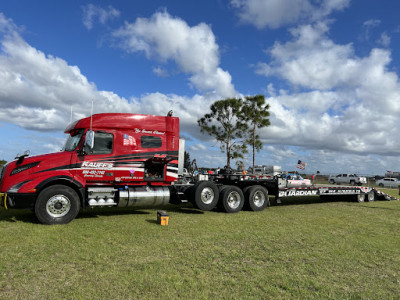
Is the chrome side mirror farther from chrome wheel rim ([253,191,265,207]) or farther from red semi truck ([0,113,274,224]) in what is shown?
chrome wheel rim ([253,191,265,207])

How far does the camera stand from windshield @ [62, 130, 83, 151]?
8.34 meters

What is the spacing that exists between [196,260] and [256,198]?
6.46 meters

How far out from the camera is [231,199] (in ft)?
34.1

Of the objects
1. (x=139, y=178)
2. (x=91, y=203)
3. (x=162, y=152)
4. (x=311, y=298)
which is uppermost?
(x=162, y=152)

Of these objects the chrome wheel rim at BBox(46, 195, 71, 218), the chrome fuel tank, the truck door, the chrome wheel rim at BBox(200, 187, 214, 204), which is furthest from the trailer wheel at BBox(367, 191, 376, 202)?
the chrome wheel rim at BBox(46, 195, 71, 218)

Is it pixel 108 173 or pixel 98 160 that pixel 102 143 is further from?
pixel 108 173

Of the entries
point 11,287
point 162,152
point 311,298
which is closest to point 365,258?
point 311,298

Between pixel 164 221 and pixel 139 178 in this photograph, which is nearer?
pixel 164 221

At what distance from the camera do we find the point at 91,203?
8.24 meters

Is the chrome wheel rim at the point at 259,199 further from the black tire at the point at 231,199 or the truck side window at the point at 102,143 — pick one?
the truck side window at the point at 102,143

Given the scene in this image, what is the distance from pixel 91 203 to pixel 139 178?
156 centimetres

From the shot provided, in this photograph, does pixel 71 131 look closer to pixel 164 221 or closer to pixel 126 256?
pixel 164 221

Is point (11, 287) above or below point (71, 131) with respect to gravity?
below

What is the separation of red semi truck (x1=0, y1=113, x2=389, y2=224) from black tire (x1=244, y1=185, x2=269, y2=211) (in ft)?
0.12
